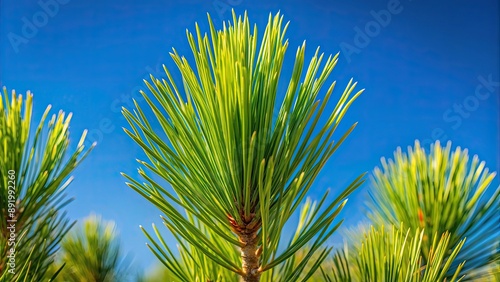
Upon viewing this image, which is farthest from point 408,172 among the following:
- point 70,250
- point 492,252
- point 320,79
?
point 70,250

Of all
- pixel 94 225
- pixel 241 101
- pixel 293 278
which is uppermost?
pixel 94 225

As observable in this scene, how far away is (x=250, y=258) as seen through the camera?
0.39 metres

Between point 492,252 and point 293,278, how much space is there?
406mm

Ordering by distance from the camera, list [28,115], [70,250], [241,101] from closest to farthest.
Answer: [241,101], [28,115], [70,250]

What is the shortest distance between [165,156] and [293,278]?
0.14 meters

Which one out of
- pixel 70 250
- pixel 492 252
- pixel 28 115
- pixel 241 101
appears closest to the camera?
pixel 241 101

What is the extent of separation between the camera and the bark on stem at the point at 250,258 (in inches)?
15.3

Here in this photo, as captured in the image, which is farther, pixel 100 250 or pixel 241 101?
pixel 100 250

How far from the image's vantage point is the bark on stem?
388mm

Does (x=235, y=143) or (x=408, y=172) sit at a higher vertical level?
(x=408, y=172)

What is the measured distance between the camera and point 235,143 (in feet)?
1.22

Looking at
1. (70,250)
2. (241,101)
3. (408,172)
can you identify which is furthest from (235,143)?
(70,250)

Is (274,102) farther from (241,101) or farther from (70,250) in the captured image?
(70,250)

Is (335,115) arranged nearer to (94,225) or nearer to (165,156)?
(165,156)
